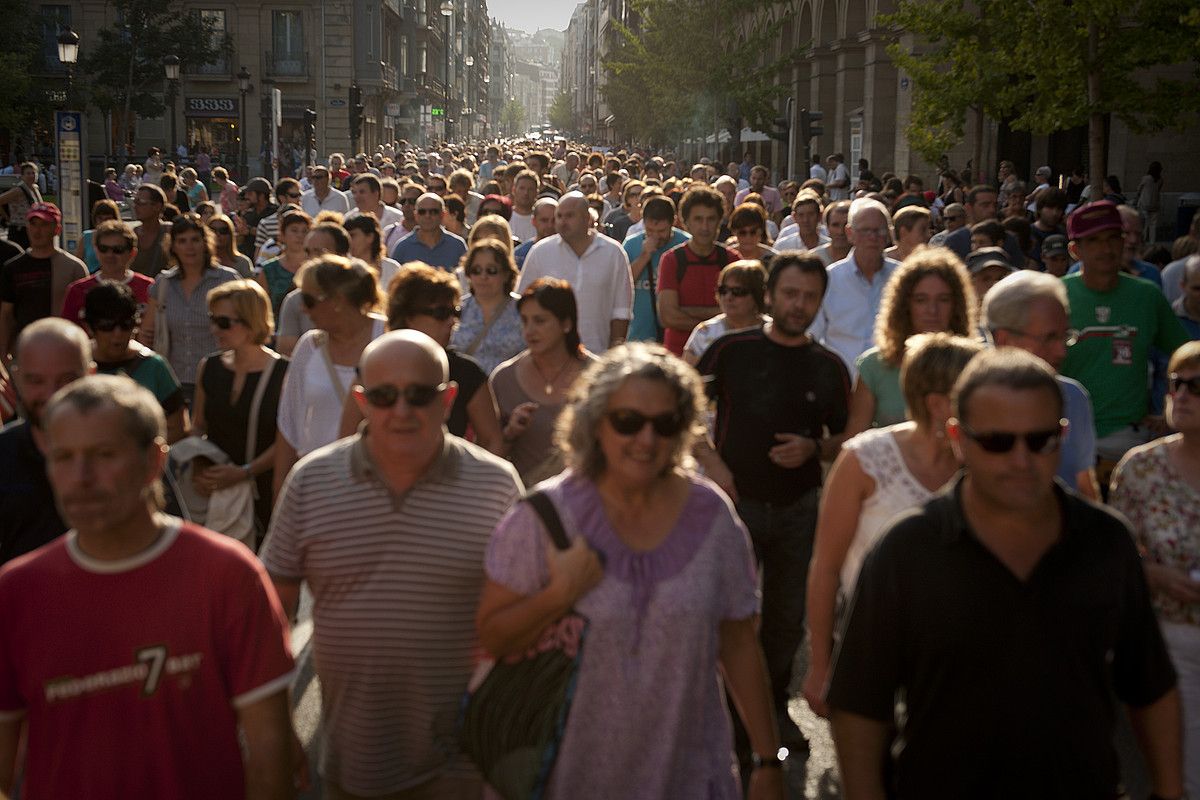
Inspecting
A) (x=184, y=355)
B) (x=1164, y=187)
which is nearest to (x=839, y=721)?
(x=184, y=355)

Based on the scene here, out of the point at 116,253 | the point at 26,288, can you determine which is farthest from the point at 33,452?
the point at 26,288

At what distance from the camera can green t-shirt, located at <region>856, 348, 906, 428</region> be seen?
5473 mm

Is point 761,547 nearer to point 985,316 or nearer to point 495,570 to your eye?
point 985,316

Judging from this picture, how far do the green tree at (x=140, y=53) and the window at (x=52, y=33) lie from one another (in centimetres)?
351

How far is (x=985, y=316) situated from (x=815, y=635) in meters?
1.27

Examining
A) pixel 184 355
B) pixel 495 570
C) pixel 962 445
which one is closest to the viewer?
pixel 962 445

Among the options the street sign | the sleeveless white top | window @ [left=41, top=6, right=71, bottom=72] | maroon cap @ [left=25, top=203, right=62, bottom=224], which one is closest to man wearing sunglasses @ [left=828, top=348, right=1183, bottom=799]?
the sleeveless white top

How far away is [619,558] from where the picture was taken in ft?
11.5

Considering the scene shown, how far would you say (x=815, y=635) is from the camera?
4.30 meters

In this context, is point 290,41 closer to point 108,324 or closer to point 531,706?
point 108,324

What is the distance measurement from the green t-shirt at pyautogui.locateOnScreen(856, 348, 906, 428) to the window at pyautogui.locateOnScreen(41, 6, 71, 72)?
65518 millimetres

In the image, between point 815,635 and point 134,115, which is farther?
point 134,115

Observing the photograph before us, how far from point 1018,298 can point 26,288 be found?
6.81 meters

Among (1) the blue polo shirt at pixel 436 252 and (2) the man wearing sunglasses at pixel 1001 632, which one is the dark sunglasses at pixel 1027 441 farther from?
(1) the blue polo shirt at pixel 436 252
